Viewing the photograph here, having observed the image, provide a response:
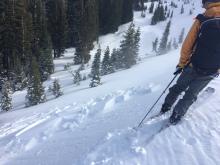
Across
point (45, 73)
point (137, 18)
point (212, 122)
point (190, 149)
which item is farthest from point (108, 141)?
point (137, 18)

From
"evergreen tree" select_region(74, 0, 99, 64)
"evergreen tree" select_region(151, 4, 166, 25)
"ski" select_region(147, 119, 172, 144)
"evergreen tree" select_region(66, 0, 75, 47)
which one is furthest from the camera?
"evergreen tree" select_region(151, 4, 166, 25)

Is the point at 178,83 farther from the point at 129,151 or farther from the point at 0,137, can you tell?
the point at 0,137

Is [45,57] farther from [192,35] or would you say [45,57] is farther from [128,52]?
Result: [192,35]

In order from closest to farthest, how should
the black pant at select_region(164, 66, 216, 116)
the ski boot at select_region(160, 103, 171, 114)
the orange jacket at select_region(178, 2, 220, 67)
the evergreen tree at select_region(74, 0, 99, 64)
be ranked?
the orange jacket at select_region(178, 2, 220, 67)
the black pant at select_region(164, 66, 216, 116)
the ski boot at select_region(160, 103, 171, 114)
the evergreen tree at select_region(74, 0, 99, 64)

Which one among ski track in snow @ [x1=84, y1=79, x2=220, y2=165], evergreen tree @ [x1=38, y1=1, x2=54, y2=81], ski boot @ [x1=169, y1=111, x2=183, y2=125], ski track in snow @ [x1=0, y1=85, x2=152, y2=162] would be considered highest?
ski boot @ [x1=169, y1=111, x2=183, y2=125]

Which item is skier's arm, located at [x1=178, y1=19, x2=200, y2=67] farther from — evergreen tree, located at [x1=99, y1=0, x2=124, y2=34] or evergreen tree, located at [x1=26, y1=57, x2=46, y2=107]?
evergreen tree, located at [x1=99, y1=0, x2=124, y2=34]

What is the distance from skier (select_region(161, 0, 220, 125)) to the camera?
661cm

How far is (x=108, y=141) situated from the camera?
700cm

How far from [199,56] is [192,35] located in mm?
471

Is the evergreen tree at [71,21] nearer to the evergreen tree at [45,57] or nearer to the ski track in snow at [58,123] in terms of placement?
the evergreen tree at [45,57]

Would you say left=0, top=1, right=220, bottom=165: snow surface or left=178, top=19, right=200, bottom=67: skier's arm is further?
left=178, top=19, right=200, bottom=67: skier's arm

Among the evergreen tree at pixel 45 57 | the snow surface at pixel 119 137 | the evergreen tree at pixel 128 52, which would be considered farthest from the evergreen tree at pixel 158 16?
the snow surface at pixel 119 137

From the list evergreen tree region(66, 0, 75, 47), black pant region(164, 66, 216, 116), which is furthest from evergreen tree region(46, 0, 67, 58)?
black pant region(164, 66, 216, 116)

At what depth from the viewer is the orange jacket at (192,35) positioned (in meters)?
6.56
